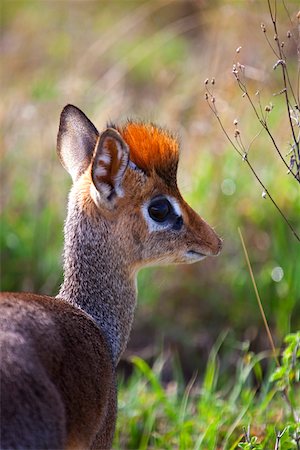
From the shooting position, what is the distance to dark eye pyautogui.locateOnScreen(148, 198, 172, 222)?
4.43 m

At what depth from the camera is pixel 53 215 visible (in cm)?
741

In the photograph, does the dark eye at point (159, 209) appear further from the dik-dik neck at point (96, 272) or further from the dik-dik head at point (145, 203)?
the dik-dik neck at point (96, 272)

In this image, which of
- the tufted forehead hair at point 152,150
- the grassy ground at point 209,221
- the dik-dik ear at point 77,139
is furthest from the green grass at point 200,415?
the dik-dik ear at point 77,139

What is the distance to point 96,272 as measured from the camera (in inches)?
173

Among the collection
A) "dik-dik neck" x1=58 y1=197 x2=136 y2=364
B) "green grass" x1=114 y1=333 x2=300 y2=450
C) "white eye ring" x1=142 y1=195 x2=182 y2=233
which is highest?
"white eye ring" x1=142 y1=195 x2=182 y2=233

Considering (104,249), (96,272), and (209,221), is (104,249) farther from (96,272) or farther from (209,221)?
(209,221)

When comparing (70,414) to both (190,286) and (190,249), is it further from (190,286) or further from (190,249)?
(190,286)

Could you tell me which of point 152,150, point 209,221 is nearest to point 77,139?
point 152,150

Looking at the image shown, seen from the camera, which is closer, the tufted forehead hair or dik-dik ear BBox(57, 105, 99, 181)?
the tufted forehead hair

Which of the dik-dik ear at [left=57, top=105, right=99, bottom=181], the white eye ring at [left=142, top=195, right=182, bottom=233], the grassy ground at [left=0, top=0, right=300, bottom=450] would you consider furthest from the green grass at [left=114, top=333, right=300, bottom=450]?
the dik-dik ear at [left=57, top=105, right=99, bottom=181]

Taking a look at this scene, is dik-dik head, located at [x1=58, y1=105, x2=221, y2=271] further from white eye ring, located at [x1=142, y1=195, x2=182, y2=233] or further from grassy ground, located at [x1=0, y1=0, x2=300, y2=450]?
grassy ground, located at [x1=0, y1=0, x2=300, y2=450]

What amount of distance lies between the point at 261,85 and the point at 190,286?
5.18ft

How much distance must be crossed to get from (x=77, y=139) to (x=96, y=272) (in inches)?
25.0

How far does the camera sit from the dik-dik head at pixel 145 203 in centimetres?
433
